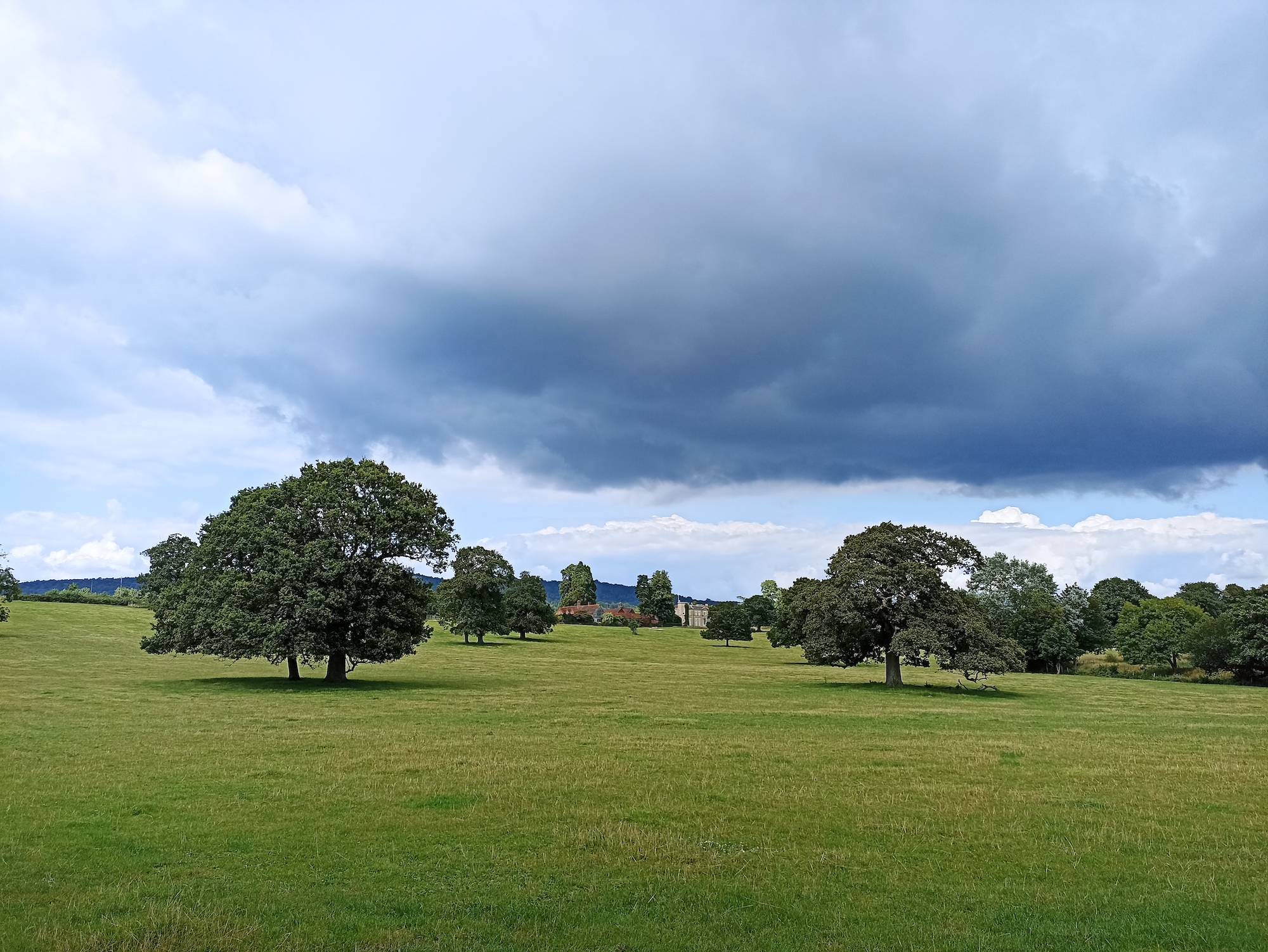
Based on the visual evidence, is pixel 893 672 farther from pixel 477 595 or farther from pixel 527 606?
pixel 527 606

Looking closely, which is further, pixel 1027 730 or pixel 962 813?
pixel 1027 730

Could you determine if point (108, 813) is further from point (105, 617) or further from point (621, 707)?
point (105, 617)

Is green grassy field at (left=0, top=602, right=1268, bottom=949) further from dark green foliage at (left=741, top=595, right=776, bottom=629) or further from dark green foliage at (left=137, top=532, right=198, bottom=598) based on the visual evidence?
dark green foliage at (left=741, top=595, right=776, bottom=629)

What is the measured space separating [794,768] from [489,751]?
910 cm

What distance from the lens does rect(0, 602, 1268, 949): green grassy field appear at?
34.4 feet

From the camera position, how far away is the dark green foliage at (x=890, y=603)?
168ft

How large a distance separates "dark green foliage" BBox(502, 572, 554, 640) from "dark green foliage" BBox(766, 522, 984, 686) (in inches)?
2697

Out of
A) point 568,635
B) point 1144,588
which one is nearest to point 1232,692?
point 568,635

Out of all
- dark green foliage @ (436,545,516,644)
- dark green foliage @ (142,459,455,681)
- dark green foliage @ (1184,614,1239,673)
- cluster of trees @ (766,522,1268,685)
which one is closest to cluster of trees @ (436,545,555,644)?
dark green foliage @ (436,545,516,644)

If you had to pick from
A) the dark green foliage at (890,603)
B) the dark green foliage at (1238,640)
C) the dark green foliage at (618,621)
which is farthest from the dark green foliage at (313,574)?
the dark green foliage at (618,621)

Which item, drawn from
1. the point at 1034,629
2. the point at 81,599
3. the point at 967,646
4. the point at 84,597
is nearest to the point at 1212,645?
the point at 1034,629

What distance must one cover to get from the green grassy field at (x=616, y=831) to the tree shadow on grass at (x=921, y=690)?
53.1ft

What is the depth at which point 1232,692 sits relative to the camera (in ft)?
215

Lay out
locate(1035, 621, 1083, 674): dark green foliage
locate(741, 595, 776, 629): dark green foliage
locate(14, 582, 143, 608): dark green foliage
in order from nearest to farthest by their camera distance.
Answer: locate(1035, 621, 1083, 674): dark green foliage < locate(14, 582, 143, 608): dark green foliage < locate(741, 595, 776, 629): dark green foliage
